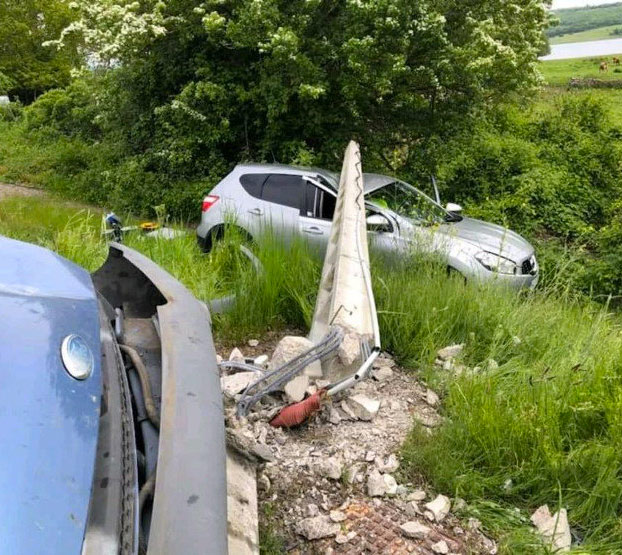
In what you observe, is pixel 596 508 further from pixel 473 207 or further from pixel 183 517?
pixel 473 207

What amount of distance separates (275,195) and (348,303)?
4.35 meters

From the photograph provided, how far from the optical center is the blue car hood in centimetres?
123

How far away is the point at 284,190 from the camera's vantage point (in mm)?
7836

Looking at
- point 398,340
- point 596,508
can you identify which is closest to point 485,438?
point 596,508

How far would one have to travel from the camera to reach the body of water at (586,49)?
35938 millimetres

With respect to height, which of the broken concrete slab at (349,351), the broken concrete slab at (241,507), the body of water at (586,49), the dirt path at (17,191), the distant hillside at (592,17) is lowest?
the dirt path at (17,191)

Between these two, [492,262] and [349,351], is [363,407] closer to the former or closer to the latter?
[349,351]

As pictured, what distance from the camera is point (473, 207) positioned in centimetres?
1150

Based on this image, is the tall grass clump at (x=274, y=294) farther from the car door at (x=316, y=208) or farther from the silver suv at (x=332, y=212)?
the car door at (x=316, y=208)

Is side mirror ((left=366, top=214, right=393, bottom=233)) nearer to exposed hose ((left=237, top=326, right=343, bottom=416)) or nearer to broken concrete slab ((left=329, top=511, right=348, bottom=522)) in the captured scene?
exposed hose ((left=237, top=326, right=343, bottom=416))

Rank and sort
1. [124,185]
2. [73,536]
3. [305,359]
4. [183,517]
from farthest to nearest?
[124,185] < [305,359] < [183,517] < [73,536]

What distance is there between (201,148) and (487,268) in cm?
682

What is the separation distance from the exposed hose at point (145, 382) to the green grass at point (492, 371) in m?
0.82

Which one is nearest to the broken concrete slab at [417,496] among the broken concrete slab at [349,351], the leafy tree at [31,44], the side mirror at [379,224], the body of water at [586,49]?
the broken concrete slab at [349,351]
